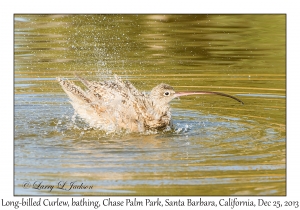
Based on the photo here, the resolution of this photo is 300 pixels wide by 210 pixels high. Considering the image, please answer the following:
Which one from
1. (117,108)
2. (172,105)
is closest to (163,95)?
(117,108)

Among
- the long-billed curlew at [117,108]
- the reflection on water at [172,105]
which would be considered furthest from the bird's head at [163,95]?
the reflection on water at [172,105]

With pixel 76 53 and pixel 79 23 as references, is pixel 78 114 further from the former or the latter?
pixel 79 23

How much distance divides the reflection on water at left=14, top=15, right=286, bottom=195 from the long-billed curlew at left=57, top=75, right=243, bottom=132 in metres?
0.26

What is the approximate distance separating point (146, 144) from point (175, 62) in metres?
5.99

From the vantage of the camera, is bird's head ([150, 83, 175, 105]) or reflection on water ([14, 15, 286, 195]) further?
bird's head ([150, 83, 175, 105])

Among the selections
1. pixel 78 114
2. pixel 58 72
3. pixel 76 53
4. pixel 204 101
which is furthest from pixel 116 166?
pixel 76 53

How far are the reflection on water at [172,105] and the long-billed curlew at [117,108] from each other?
10.4 inches

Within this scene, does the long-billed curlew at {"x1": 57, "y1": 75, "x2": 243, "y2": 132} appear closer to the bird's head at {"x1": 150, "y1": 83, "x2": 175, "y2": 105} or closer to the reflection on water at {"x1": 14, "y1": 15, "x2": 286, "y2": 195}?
the bird's head at {"x1": 150, "y1": 83, "x2": 175, "y2": 105}

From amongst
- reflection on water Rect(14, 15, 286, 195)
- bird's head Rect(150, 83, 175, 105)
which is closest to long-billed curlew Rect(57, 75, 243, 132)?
bird's head Rect(150, 83, 175, 105)

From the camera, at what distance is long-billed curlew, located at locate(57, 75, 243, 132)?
11.0 metres

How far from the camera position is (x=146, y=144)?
32.6 feet

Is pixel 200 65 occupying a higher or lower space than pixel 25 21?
lower

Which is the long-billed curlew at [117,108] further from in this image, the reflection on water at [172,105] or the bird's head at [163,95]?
the reflection on water at [172,105]

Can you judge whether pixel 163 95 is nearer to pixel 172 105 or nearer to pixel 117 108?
pixel 117 108
